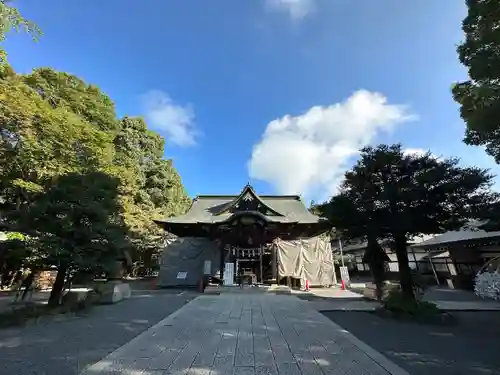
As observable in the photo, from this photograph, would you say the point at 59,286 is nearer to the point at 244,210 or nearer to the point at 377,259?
the point at 377,259

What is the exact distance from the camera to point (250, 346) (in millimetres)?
4137

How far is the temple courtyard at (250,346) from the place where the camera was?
10.8 feet

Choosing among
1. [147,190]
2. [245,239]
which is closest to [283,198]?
[245,239]

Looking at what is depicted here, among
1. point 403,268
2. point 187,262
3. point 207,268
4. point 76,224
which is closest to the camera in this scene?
point 76,224

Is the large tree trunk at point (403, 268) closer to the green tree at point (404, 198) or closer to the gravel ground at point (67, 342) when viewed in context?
the green tree at point (404, 198)

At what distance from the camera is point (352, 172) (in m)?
7.66

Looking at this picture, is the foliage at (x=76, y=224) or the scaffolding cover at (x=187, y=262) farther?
the scaffolding cover at (x=187, y=262)

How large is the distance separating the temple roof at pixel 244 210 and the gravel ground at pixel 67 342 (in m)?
8.98

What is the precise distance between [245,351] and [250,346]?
0.90ft

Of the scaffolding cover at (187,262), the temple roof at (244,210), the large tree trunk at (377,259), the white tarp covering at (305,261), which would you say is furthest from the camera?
the temple roof at (244,210)

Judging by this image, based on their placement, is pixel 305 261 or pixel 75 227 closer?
pixel 75 227

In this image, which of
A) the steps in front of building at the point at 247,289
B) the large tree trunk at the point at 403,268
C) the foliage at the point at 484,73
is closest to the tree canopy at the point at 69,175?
the steps in front of building at the point at 247,289

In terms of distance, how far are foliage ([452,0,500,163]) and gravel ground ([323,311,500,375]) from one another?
3.84 m

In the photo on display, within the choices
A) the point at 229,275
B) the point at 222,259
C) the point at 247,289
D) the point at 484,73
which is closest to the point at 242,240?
the point at 222,259
